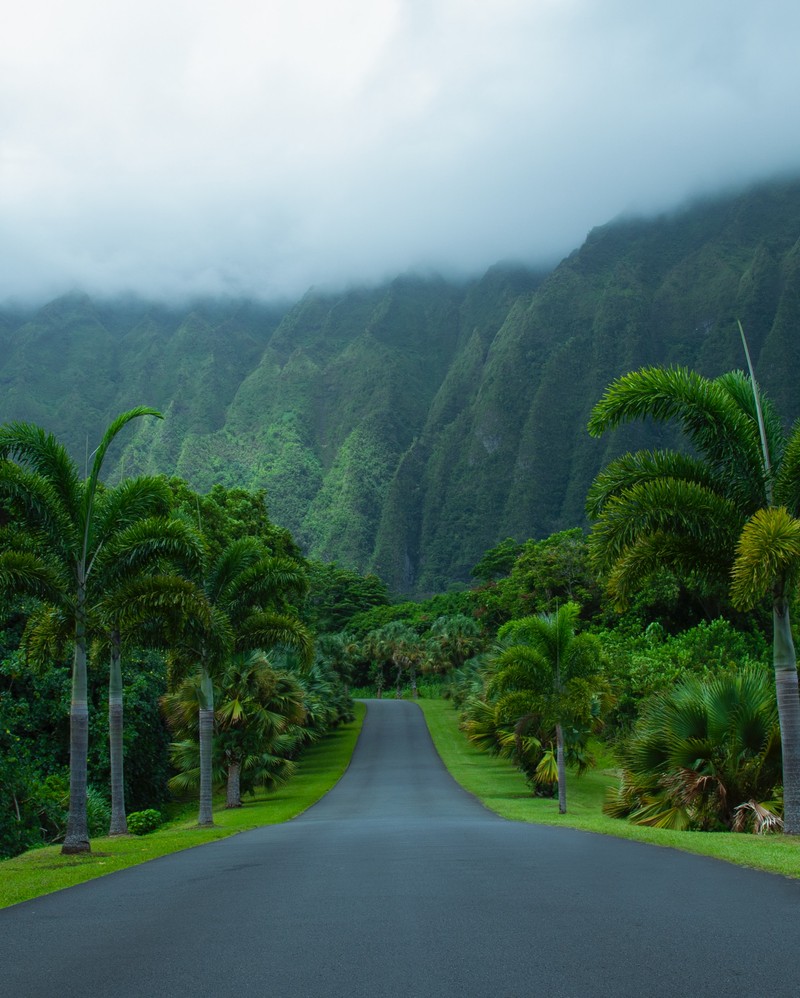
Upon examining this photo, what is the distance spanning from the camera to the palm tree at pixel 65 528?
16.9 meters

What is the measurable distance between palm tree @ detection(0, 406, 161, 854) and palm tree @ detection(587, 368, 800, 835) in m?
8.63

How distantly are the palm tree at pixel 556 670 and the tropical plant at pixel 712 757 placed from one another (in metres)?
10.1

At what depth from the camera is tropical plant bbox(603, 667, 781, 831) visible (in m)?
16.3

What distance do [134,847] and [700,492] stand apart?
12.3 metres

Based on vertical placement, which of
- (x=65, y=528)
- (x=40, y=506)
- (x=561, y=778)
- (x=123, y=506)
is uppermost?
(x=123, y=506)

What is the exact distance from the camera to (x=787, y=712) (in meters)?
15.4

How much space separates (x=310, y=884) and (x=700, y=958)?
201 inches

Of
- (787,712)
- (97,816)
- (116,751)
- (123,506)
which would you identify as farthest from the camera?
(97,816)

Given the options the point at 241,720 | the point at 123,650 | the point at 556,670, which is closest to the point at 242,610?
the point at 123,650

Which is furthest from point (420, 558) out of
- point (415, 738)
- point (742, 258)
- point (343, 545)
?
point (415, 738)

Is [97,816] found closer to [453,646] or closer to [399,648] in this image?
[453,646]

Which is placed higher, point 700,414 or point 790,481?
point 700,414

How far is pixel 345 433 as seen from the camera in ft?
607

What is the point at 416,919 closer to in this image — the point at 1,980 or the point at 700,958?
the point at 700,958
